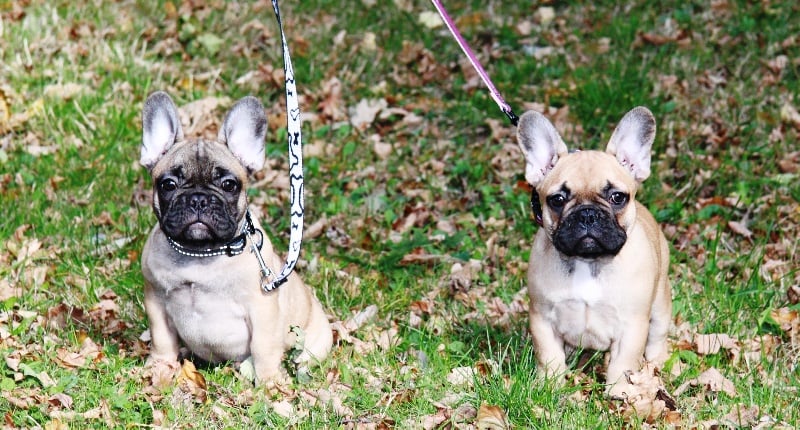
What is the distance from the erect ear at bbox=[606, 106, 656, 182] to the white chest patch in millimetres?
505

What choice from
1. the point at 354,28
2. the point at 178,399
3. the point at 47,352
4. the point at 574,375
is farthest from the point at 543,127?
the point at 354,28

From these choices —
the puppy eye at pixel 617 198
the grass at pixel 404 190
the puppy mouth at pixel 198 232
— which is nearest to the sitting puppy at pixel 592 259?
the puppy eye at pixel 617 198

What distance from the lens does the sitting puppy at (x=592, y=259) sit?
427cm

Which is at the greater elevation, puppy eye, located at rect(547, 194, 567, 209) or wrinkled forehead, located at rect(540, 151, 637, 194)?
wrinkled forehead, located at rect(540, 151, 637, 194)

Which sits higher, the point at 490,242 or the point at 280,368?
the point at 280,368

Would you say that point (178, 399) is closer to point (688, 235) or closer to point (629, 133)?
point (629, 133)

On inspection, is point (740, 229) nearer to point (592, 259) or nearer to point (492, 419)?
point (592, 259)

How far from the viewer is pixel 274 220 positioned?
6586 mm

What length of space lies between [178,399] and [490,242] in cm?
244

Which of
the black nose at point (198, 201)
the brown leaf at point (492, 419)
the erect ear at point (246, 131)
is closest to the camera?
the brown leaf at point (492, 419)

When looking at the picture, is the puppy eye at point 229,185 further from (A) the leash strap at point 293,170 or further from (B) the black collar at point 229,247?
(A) the leash strap at point 293,170

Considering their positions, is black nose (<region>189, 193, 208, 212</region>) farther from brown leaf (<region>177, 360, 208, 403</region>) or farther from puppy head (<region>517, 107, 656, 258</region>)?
puppy head (<region>517, 107, 656, 258</region>)

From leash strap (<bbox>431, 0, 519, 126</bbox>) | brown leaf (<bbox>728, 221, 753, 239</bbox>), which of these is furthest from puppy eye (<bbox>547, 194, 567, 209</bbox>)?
brown leaf (<bbox>728, 221, 753, 239</bbox>)

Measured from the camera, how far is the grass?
4.41 metres
